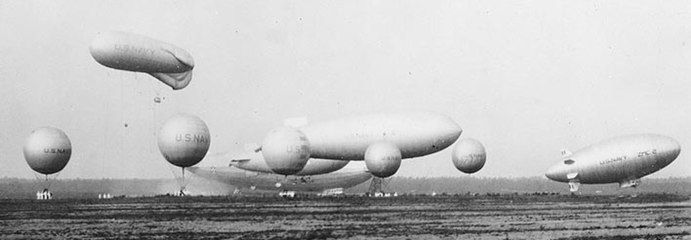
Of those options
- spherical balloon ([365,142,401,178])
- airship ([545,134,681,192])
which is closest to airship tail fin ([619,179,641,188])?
airship ([545,134,681,192])

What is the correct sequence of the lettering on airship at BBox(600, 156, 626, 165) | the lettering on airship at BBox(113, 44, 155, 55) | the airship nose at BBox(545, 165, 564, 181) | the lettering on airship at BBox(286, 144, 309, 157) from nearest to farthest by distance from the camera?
the lettering on airship at BBox(113, 44, 155, 55) < the lettering on airship at BBox(286, 144, 309, 157) < the lettering on airship at BBox(600, 156, 626, 165) < the airship nose at BBox(545, 165, 564, 181)

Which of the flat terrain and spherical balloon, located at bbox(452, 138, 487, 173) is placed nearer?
the flat terrain

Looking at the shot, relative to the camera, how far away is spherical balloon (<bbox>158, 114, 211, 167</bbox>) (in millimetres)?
46906

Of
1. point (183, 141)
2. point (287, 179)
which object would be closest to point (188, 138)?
point (183, 141)

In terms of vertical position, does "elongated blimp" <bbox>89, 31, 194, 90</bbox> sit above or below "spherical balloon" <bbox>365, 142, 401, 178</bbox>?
above

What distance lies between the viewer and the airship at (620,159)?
53.1 meters

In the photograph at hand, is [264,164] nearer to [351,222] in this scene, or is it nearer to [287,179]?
[287,179]

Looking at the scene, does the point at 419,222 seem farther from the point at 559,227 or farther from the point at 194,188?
the point at 194,188

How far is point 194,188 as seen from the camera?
245ft

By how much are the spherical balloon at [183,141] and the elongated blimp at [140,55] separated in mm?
2985

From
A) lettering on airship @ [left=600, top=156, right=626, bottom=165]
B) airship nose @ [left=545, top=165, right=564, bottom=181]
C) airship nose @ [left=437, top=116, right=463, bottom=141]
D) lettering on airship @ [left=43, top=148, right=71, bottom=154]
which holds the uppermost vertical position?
airship nose @ [left=437, top=116, right=463, bottom=141]

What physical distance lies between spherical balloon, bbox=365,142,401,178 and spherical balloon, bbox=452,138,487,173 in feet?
21.4

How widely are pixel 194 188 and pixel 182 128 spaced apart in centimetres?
2805

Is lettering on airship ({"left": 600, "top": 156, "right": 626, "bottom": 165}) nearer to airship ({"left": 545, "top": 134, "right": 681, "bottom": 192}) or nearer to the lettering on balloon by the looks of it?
airship ({"left": 545, "top": 134, "right": 681, "bottom": 192})
